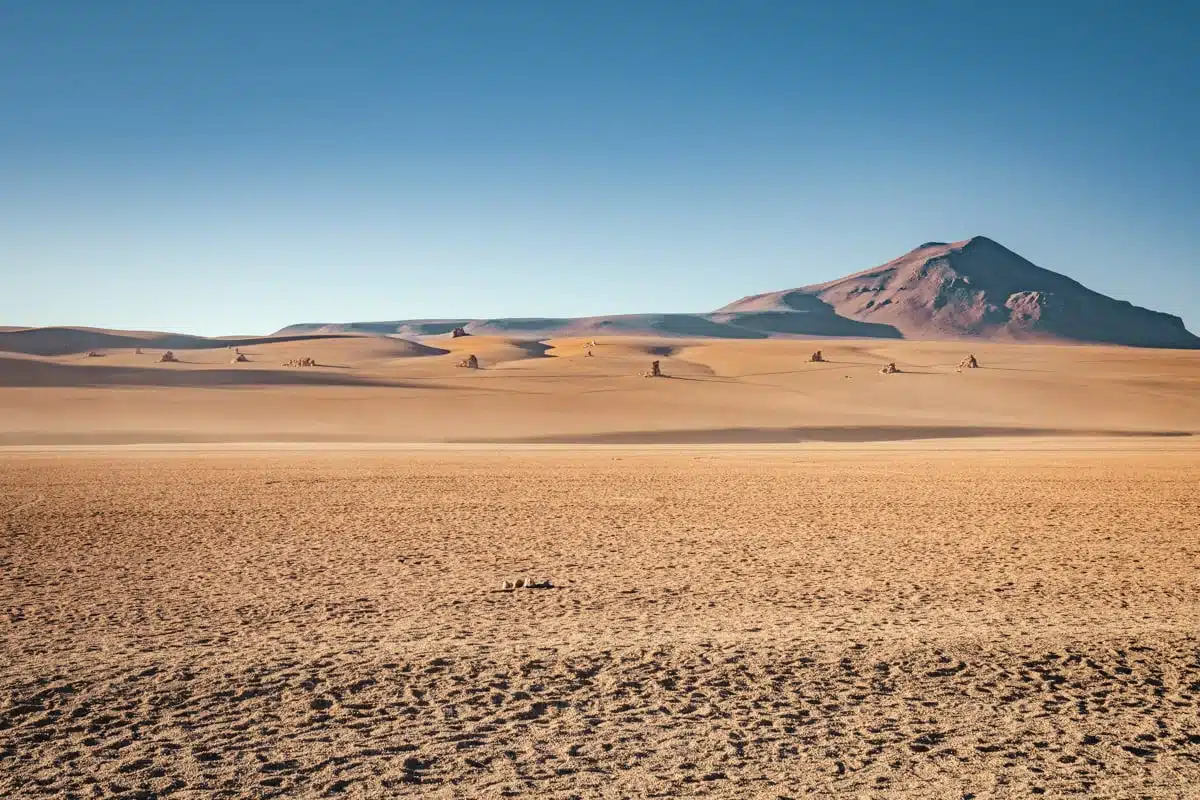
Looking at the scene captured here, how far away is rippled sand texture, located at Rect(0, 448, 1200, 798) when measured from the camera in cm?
575

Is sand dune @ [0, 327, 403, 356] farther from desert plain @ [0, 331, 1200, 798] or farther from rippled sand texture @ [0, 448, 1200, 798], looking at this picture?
rippled sand texture @ [0, 448, 1200, 798]

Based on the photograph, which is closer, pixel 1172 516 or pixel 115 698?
pixel 115 698

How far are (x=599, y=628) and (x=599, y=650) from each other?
742 mm

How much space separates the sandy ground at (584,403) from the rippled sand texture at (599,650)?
67.9 feet

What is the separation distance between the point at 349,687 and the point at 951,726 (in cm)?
405

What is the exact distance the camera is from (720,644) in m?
8.29

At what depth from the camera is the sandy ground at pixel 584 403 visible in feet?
124

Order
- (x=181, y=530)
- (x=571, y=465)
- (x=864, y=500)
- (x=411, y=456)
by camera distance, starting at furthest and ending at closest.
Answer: (x=411, y=456), (x=571, y=465), (x=864, y=500), (x=181, y=530)

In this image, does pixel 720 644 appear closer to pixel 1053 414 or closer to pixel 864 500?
pixel 864 500

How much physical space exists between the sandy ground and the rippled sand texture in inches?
814

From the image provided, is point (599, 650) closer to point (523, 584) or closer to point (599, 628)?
point (599, 628)

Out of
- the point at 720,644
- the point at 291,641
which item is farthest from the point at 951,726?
the point at 291,641

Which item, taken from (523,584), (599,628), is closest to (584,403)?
(523,584)

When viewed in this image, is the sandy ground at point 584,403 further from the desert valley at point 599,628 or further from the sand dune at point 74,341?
the sand dune at point 74,341
